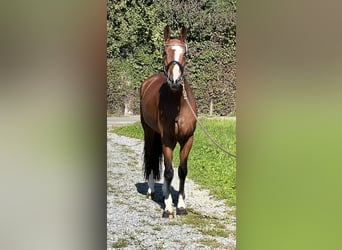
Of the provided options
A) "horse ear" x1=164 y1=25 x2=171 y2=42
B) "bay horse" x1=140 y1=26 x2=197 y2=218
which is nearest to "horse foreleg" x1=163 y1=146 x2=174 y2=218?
"bay horse" x1=140 y1=26 x2=197 y2=218

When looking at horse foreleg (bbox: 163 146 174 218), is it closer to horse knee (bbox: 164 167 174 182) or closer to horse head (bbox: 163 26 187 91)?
horse knee (bbox: 164 167 174 182)

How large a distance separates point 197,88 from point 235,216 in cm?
41

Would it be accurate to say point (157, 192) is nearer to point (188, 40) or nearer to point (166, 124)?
point (166, 124)

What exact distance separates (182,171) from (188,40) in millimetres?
404

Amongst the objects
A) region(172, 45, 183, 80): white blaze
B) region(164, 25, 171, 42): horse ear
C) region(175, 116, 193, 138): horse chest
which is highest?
region(164, 25, 171, 42): horse ear

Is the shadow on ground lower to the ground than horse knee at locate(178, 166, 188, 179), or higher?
lower

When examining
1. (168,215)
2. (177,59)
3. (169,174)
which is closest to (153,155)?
(169,174)

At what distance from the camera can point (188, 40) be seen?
1.39 metres

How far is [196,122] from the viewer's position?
1426mm

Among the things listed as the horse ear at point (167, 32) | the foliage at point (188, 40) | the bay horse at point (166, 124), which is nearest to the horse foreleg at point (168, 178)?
the bay horse at point (166, 124)

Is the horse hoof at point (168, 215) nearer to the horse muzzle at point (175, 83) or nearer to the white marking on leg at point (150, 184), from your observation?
the white marking on leg at point (150, 184)

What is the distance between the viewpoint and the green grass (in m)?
1.38
